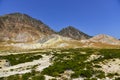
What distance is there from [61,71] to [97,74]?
4.95 metres

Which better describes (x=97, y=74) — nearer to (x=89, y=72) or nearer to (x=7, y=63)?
(x=89, y=72)

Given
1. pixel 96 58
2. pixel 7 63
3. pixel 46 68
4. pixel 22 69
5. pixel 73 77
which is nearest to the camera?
pixel 73 77

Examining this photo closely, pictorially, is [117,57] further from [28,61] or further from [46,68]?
[28,61]

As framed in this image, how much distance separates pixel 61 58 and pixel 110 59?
28.4ft

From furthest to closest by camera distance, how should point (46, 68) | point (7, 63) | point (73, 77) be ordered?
point (7, 63)
point (46, 68)
point (73, 77)

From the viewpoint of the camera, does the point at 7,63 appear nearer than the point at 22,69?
No

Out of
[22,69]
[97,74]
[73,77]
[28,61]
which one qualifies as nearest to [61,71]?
[73,77]

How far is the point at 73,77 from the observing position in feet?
123

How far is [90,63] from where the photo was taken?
42.9 meters

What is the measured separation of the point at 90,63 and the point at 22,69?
10583 mm

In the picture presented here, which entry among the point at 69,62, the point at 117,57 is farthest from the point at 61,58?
the point at 117,57

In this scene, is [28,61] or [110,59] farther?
[28,61]

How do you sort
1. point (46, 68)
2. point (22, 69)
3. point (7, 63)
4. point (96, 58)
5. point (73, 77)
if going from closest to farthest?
1. point (73, 77)
2. point (46, 68)
3. point (22, 69)
4. point (96, 58)
5. point (7, 63)

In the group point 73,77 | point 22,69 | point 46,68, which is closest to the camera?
point 73,77
